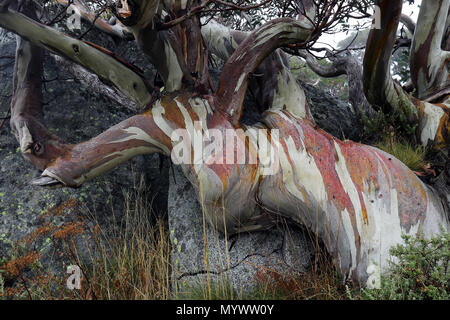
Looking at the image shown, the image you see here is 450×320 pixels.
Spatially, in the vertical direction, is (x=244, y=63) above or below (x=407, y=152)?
above

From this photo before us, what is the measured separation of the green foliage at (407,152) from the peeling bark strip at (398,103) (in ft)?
0.58

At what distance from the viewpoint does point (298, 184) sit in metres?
2.60

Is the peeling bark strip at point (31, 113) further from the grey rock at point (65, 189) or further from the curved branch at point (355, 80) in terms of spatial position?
the curved branch at point (355, 80)

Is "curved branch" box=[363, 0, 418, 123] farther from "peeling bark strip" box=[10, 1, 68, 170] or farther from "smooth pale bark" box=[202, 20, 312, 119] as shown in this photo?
"peeling bark strip" box=[10, 1, 68, 170]

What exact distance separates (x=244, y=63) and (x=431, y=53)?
266 cm

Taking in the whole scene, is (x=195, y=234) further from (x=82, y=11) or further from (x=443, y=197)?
(x=82, y=11)

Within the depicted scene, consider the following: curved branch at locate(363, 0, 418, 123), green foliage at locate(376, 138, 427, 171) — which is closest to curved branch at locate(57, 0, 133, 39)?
curved branch at locate(363, 0, 418, 123)

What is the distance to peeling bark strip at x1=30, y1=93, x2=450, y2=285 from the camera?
2508 mm

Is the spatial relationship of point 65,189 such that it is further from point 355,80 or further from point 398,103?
point 355,80

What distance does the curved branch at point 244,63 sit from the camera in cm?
284

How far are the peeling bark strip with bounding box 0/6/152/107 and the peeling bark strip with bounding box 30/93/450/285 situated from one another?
0.26 meters

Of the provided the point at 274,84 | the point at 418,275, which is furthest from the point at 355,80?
the point at 418,275
